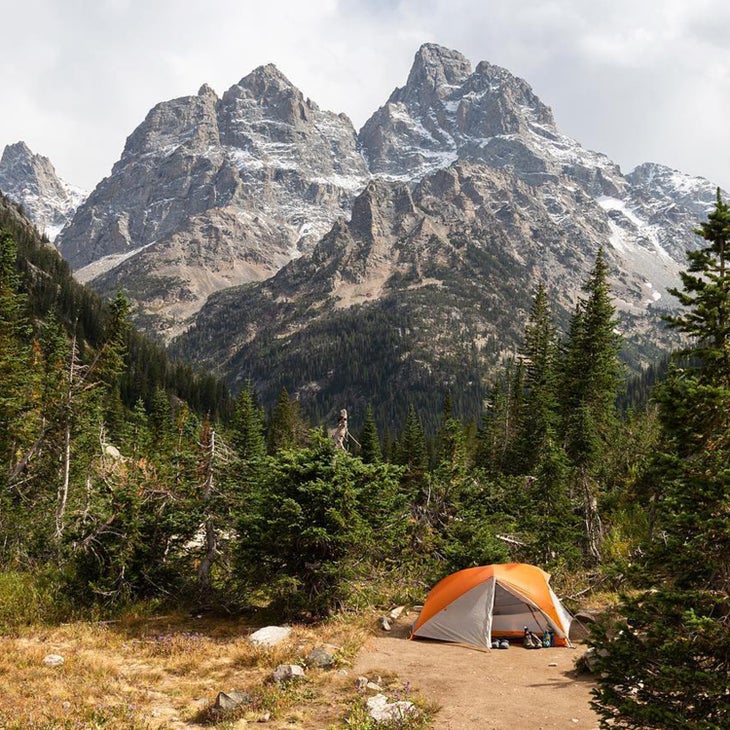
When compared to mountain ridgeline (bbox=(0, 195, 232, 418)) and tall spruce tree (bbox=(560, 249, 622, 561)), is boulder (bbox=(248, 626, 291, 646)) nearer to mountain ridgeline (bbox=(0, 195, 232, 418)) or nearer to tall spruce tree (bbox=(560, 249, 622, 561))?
tall spruce tree (bbox=(560, 249, 622, 561))

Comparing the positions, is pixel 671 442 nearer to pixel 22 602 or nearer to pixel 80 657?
pixel 80 657

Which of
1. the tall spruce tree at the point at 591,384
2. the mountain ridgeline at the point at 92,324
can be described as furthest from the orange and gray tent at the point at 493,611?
the mountain ridgeline at the point at 92,324

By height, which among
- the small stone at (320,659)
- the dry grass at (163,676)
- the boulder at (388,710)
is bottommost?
the dry grass at (163,676)

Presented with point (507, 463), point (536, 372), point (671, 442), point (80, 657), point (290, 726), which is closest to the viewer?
point (671, 442)

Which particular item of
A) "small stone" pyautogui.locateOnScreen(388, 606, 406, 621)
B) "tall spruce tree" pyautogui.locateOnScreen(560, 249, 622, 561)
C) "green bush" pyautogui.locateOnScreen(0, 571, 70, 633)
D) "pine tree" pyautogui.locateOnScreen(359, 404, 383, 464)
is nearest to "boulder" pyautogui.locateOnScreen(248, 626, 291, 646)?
"small stone" pyautogui.locateOnScreen(388, 606, 406, 621)

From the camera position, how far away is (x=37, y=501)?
2233 centimetres

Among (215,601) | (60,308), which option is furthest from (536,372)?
(60,308)

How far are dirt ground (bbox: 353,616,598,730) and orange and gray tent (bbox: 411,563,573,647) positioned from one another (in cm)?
42

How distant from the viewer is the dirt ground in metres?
9.45

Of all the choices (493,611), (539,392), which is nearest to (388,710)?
(493,611)

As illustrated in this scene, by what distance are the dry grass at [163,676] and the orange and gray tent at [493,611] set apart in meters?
2.22

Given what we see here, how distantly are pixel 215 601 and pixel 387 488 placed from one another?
6.48 meters

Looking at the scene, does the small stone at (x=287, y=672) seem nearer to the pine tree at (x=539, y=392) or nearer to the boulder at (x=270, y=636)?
the boulder at (x=270, y=636)

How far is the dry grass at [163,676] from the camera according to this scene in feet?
30.8
